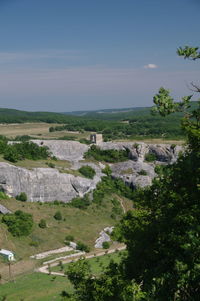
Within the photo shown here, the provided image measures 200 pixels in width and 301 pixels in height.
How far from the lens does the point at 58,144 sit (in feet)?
261

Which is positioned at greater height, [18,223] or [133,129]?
[133,129]

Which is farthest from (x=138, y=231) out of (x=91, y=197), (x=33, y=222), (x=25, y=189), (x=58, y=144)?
(x=58, y=144)

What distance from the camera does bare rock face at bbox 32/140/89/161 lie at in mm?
75988

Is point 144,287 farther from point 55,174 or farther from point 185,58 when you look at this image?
point 55,174

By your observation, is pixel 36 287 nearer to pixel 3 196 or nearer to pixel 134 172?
pixel 3 196

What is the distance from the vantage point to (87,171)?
65.6 m

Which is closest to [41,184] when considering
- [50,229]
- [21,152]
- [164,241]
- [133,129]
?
[50,229]

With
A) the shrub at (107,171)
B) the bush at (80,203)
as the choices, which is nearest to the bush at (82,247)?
the bush at (80,203)

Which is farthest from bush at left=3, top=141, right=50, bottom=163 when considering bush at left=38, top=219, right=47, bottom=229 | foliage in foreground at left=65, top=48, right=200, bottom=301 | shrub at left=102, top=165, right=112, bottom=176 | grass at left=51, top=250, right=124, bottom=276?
foliage in foreground at left=65, top=48, right=200, bottom=301

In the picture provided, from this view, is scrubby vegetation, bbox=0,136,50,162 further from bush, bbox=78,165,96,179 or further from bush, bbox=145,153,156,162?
bush, bbox=145,153,156,162

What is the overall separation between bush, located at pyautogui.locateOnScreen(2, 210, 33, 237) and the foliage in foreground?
104 feet

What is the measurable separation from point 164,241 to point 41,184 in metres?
44.8

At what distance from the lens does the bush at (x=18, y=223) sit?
4494cm

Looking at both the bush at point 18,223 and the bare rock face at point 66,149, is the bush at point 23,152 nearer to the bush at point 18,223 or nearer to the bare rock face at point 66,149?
the bare rock face at point 66,149
